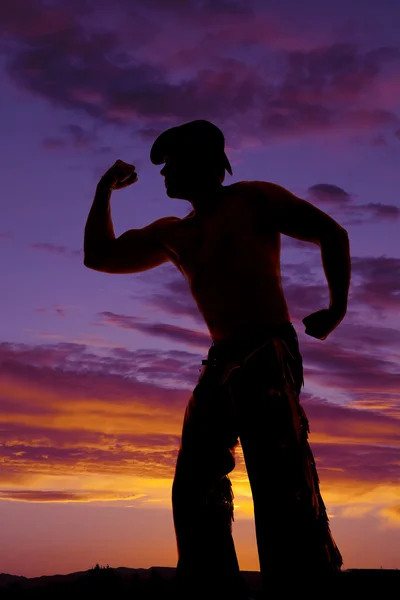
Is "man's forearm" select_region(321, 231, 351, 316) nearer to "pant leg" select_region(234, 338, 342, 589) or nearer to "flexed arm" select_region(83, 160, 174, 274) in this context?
"pant leg" select_region(234, 338, 342, 589)

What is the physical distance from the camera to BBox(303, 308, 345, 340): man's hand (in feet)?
13.4

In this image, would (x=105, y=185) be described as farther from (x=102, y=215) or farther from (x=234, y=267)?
(x=234, y=267)

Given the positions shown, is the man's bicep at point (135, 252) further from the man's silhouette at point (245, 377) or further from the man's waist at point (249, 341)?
the man's waist at point (249, 341)

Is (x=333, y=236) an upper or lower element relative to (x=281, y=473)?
upper

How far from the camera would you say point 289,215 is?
4.19m

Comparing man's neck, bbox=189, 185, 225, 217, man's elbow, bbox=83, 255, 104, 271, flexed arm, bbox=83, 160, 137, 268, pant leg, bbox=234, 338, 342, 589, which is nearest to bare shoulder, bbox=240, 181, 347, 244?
man's neck, bbox=189, 185, 225, 217

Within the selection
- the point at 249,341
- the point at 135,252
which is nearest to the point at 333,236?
the point at 249,341

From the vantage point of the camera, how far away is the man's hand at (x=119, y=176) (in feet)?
16.1

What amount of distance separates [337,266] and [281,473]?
118 centimetres

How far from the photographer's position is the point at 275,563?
3676 millimetres

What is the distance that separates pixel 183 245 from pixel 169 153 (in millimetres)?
562

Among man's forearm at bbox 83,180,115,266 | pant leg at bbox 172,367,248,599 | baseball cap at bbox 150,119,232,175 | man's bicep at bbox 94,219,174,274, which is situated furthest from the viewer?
man's forearm at bbox 83,180,115,266

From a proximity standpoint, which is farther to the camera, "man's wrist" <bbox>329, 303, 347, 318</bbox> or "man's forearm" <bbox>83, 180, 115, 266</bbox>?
"man's forearm" <bbox>83, 180, 115, 266</bbox>

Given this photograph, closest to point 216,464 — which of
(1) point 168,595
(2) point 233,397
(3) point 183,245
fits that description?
(2) point 233,397
